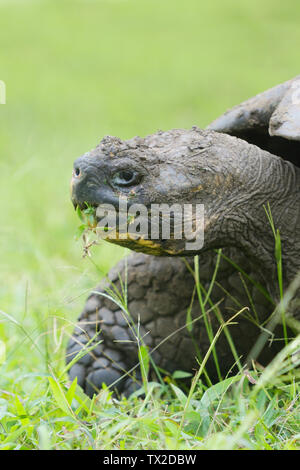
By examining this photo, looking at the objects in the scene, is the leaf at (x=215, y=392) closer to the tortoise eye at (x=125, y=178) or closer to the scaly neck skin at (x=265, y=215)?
the scaly neck skin at (x=265, y=215)

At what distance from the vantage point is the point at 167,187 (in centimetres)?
251

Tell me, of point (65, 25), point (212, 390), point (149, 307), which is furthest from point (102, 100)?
point (212, 390)

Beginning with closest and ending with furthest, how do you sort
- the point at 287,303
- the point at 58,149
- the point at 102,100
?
the point at 287,303 < the point at 58,149 < the point at 102,100

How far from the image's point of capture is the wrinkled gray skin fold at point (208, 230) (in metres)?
2.51

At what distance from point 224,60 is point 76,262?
1037 cm

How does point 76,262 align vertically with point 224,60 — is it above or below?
below

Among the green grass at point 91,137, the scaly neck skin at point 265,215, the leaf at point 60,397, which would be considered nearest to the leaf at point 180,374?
the green grass at point 91,137

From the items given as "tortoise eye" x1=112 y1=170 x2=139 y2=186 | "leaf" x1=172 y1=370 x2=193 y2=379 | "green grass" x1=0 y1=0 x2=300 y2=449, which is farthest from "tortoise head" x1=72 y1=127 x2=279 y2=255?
"leaf" x1=172 y1=370 x2=193 y2=379

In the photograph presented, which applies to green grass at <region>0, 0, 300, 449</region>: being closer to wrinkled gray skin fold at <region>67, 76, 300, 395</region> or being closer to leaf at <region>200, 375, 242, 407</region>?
leaf at <region>200, 375, 242, 407</region>

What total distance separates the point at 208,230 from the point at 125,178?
369 millimetres

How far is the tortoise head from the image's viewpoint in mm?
2467

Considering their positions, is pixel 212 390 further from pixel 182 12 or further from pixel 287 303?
pixel 182 12

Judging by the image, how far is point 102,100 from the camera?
11.3 metres

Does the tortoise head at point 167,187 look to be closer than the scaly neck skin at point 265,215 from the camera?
Yes
